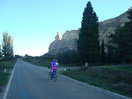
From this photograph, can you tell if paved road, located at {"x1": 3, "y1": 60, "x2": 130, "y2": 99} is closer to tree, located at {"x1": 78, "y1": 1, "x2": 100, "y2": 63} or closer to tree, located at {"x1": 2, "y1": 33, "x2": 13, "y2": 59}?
tree, located at {"x1": 78, "y1": 1, "x2": 100, "y2": 63}

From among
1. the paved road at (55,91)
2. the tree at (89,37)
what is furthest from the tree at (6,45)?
the paved road at (55,91)

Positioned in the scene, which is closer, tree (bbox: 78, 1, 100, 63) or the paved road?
the paved road

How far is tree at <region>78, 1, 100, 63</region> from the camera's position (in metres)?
37.5

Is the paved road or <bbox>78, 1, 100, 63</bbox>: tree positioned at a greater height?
<bbox>78, 1, 100, 63</bbox>: tree

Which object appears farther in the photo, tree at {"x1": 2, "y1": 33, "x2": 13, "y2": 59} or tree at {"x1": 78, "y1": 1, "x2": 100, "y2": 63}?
tree at {"x1": 2, "y1": 33, "x2": 13, "y2": 59}

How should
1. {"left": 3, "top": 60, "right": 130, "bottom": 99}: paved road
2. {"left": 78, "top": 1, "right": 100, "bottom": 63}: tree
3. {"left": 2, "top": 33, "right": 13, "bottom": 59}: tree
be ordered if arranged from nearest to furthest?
{"left": 3, "top": 60, "right": 130, "bottom": 99}: paved road → {"left": 78, "top": 1, "right": 100, "bottom": 63}: tree → {"left": 2, "top": 33, "right": 13, "bottom": 59}: tree

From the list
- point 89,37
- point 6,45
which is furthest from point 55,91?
point 6,45

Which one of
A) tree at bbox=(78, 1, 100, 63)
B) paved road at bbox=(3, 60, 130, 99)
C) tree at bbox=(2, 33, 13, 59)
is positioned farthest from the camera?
tree at bbox=(2, 33, 13, 59)

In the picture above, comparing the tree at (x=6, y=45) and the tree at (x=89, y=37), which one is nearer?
the tree at (x=89, y=37)

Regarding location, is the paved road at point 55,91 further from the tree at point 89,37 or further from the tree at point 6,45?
the tree at point 6,45

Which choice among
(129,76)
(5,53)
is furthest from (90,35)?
(5,53)

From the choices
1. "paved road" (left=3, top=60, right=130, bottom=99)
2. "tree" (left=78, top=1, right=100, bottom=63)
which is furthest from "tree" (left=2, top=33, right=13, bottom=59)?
"paved road" (left=3, top=60, right=130, bottom=99)

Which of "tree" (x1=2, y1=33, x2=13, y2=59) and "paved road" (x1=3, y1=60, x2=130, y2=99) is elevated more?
"tree" (x1=2, y1=33, x2=13, y2=59)

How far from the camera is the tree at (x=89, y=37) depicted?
123 ft
